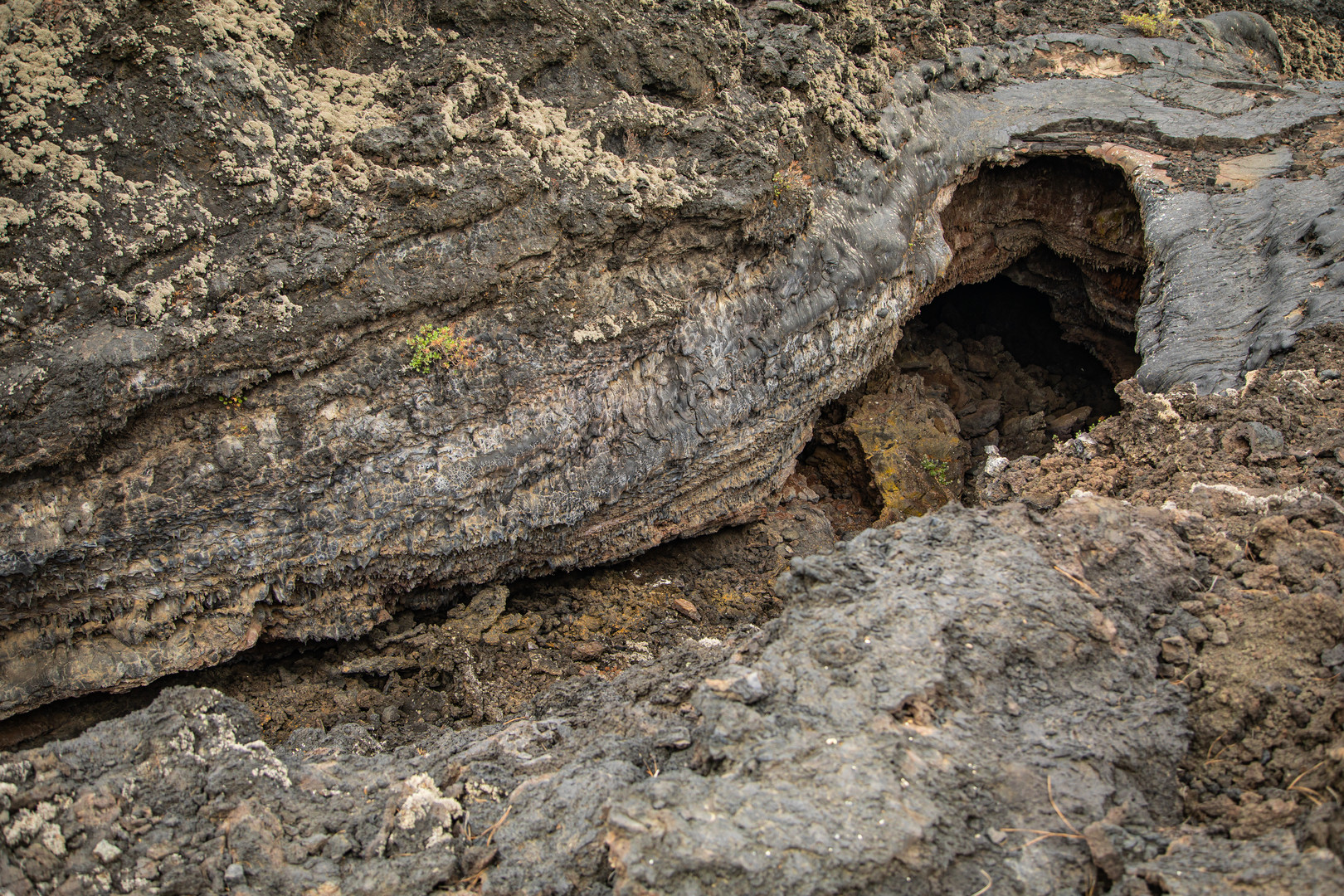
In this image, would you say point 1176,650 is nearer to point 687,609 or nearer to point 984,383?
point 687,609

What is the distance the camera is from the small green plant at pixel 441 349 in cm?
417

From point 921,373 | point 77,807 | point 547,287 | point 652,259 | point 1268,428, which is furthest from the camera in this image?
point 921,373

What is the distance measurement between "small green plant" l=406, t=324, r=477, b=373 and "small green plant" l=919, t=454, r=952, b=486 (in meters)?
4.38

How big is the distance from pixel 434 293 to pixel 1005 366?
251 inches

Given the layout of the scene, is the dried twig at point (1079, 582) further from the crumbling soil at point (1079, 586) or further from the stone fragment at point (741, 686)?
the stone fragment at point (741, 686)

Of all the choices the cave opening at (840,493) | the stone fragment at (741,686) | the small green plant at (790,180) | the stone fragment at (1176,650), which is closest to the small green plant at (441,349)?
the cave opening at (840,493)

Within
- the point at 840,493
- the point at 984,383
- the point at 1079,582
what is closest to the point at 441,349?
the point at 1079,582

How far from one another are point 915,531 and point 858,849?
4.61 ft

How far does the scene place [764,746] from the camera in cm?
246

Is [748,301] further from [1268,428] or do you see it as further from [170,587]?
[170,587]

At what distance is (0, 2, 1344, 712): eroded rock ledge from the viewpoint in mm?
3570

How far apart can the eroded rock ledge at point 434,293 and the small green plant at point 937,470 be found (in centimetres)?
163

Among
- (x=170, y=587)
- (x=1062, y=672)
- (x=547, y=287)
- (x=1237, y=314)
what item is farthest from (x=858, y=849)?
(x=1237, y=314)

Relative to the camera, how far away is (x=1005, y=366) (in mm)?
8094
